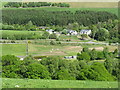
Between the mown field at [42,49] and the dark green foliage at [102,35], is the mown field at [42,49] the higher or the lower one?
the higher one

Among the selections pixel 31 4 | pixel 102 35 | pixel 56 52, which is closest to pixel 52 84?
pixel 56 52

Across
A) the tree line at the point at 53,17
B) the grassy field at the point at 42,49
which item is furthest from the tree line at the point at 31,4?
the grassy field at the point at 42,49

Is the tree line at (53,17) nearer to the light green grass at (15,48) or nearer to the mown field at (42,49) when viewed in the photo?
the light green grass at (15,48)

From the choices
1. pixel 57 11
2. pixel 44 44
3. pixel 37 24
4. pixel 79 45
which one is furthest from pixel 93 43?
pixel 57 11

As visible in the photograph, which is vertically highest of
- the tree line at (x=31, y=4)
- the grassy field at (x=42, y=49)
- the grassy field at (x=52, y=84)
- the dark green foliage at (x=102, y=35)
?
the grassy field at (x=52, y=84)

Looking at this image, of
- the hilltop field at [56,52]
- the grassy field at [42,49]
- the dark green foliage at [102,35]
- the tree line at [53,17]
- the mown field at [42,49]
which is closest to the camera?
the hilltop field at [56,52]

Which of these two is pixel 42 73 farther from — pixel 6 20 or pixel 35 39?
pixel 6 20

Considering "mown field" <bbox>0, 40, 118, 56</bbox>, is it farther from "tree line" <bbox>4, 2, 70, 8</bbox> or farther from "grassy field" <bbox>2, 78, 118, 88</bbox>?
"tree line" <bbox>4, 2, 70, 8</bbox>

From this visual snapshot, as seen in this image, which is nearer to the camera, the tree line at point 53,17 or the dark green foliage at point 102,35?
the dark green foliage at point 102,35

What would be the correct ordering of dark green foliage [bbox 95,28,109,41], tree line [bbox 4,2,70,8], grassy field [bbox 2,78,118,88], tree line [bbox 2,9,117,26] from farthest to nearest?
tree line [bbox 4,2,70,8] → tree line [bbox 2,9,117,26] → dark green foliage [bbox 95,28,109,41] → grassy field [bbox 2,78,118,88]

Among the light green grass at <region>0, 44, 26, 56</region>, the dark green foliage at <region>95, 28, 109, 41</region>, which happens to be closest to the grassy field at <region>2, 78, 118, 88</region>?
the light green grass at <region>0, 44, 26, 56</region>
